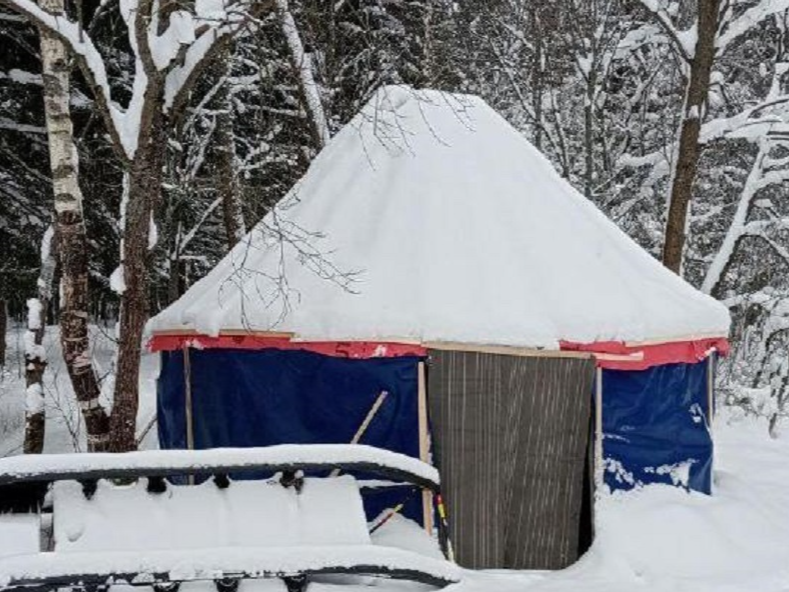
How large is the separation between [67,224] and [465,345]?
309cm

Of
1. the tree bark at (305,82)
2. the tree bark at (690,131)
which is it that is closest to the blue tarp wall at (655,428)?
the tree bark at (690,131)

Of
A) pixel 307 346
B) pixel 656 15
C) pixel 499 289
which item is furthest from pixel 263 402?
pixel 656 15

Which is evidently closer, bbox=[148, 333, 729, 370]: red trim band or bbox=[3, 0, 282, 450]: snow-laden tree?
bbox=[3, 0, 282, 450]: snow-laden tree

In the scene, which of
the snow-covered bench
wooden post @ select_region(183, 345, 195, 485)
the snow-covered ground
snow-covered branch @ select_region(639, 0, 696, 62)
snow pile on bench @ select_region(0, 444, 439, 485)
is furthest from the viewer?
snow-covered branch @ select_region(639, 0, 696, 62)

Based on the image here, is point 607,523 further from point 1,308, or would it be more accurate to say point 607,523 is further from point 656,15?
point 1,308

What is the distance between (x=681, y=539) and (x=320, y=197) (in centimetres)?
419

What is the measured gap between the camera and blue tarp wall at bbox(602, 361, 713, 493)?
7.19 meters

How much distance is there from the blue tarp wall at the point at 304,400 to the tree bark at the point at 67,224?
109 centimetres

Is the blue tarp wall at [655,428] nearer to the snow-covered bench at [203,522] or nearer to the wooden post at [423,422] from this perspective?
the wooden post at [423,422]

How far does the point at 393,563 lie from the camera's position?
4246 mm

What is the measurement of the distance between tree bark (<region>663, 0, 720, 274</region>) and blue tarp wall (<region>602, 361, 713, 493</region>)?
10.7 ft

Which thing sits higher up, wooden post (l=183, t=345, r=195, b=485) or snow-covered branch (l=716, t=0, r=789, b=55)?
snow-covered branch (l=716, t=0, r=789, b=55)

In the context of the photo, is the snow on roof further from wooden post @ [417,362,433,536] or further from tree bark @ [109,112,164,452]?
tree bark @ [109,112,164,452]

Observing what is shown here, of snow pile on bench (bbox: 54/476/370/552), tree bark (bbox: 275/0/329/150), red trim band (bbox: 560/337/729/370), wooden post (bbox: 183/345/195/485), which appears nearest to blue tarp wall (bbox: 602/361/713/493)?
red trim band (bbox: 560/337/729/370)
